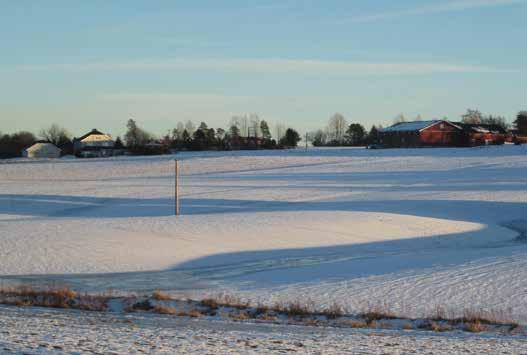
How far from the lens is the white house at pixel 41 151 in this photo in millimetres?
117812

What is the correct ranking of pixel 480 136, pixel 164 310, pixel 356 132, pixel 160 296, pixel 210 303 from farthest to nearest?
pixel 356 132, pixel 480 136, pixel 160 296, pixel 210 303, pixel 164 310

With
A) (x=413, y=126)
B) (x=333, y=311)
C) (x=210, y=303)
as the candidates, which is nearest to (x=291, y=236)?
(x=210, y=303)

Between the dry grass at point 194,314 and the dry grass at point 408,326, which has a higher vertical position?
the dry grass at point 194,314

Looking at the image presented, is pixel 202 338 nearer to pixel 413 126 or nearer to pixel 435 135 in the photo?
pixel 435 135

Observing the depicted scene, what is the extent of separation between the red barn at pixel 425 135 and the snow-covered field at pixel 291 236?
41521 millimetres

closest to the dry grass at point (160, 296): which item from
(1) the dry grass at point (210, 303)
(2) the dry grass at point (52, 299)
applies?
(1) the dry grass at point (210, 303)

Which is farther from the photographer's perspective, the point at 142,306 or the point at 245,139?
the point at 245,139

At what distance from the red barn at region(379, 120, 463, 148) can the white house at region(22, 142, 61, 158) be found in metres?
55.3

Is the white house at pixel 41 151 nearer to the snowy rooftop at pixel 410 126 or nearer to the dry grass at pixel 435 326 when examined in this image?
the snowy rooftop at pixel 410 126

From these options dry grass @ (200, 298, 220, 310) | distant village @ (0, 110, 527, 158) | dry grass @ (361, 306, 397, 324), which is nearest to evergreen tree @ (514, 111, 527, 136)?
distant village @ (0, 110, 527, 158)

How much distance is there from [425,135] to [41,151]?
6200 cm

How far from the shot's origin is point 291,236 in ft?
97.5

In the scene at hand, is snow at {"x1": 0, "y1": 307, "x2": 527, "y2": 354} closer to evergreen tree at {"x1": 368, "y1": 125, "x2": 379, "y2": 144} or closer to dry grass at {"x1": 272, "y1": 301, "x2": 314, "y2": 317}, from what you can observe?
dry grass at {"x1": 272, "y1": 301, "x2": 314, "y2": 317}

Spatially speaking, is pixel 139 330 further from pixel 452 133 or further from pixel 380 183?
pixel 452 133
